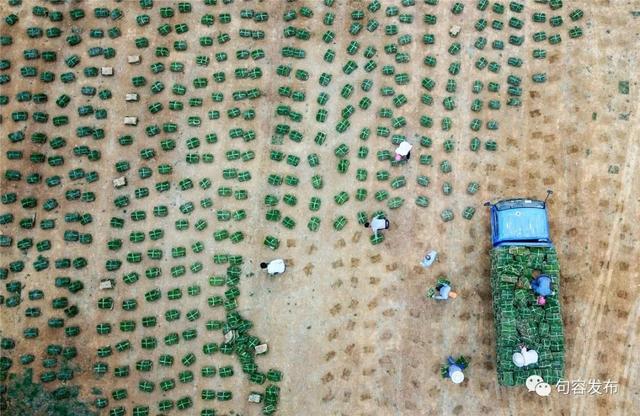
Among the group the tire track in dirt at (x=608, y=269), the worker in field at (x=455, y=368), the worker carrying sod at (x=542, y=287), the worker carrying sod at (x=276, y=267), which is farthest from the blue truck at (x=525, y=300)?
the worker carrying sod at (x=276, y=267)

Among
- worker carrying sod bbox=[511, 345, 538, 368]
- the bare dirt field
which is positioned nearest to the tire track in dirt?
the bare dirt field

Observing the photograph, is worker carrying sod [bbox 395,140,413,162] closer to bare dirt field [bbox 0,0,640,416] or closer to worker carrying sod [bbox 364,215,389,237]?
bare dirt field [bbox 0,0,640,416]

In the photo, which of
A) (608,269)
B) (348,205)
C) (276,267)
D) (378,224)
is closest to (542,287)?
(608,269)

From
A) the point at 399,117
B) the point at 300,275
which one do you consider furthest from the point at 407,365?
the point at 399,117

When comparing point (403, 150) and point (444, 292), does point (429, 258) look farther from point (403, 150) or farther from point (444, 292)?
point (403, 150)

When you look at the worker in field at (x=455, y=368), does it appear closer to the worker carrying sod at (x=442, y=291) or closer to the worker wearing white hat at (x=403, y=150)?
the worker carrying sod at (x=442, y=291)
